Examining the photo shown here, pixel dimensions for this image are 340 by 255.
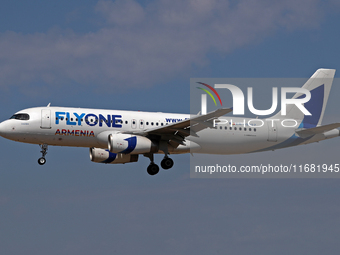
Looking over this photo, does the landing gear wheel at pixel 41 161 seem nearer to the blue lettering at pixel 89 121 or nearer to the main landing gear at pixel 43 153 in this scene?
the main landing gear at pixel 43 153

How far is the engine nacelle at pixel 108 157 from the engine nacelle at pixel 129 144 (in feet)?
17.6

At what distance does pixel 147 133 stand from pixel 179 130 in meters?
2.37

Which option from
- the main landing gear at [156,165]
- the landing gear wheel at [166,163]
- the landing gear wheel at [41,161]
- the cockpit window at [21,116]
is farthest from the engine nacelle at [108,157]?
the cockpit window at [21,116]

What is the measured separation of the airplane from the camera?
1538 inches

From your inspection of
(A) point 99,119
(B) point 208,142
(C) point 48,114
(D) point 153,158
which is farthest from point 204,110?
(C) point 48,114

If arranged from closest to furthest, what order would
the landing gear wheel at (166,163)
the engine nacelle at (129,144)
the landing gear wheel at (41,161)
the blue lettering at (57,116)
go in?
the engine nacelle at (129,144)
the blue lettering at (57,116)
the landing gear wheel at (41,161)
the landing gear wheel at (166,163)

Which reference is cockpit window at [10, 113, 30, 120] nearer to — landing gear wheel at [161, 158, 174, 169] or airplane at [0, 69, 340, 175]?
airplane at [0, 69, 340, 175]

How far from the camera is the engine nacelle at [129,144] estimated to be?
127 ft

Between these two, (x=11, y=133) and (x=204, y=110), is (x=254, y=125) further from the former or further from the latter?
(x=11, y=133)

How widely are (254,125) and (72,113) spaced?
1455 centimetres

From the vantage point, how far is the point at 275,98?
45281 mm

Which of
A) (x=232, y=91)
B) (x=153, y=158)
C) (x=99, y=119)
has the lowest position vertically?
(x=153, y=158)

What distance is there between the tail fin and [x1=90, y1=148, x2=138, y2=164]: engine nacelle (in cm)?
1299

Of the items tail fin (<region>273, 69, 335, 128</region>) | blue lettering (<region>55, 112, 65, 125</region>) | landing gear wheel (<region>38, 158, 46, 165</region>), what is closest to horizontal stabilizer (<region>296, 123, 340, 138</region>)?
tail fin (<region>273, 69, 335, 128</region>)
